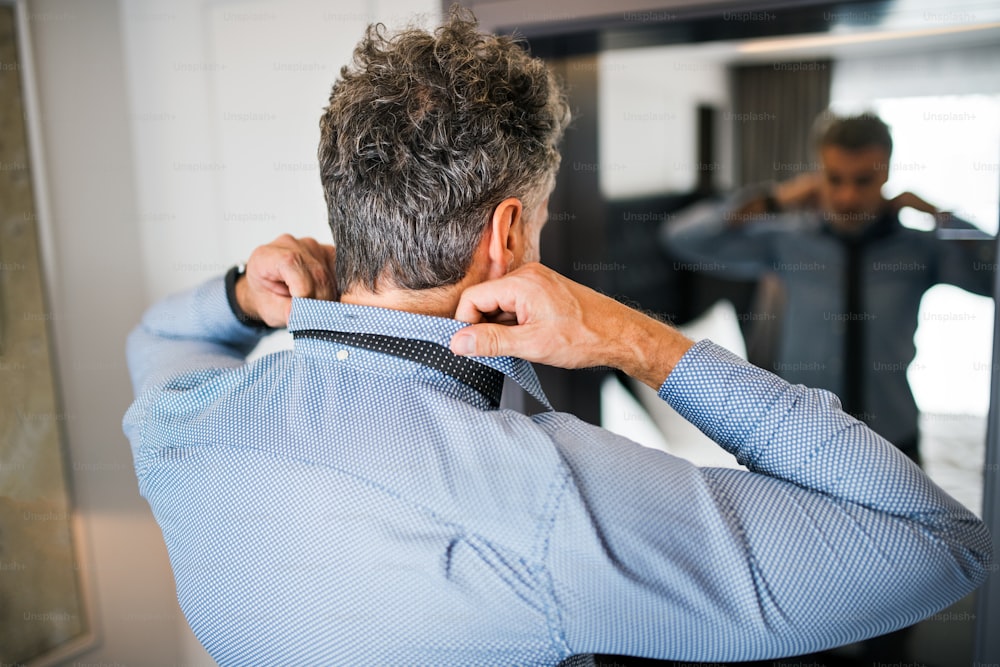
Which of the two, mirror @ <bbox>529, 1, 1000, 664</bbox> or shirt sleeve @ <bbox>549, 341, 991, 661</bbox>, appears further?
mirror @ <bbox>529, 1, 1000, 664</bbox>

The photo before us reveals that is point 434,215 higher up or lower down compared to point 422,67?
lower down

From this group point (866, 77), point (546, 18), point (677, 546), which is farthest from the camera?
point (866, 77)

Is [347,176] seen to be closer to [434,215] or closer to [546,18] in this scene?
[434,215]

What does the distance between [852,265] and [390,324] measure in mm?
2212

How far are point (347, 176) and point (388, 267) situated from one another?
128 millimetres

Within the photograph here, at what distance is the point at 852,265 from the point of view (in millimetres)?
2697

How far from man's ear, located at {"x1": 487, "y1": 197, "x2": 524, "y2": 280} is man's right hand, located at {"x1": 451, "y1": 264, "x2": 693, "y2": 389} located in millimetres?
57

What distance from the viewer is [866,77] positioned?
9.51 ft

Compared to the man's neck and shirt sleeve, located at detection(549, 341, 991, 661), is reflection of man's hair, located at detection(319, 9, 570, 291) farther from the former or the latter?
shirt sleeve, located at detection(549, 341, 991, 661)

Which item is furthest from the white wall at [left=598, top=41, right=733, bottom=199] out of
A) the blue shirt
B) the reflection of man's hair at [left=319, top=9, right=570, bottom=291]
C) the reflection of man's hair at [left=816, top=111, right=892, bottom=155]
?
the blue shirt

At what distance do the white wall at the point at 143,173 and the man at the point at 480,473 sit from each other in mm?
932

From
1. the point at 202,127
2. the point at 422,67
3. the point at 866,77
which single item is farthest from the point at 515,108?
the point at 866,77

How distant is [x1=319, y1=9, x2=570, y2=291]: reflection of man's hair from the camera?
0.96 m

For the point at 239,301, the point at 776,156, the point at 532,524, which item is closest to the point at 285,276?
the point at 239,301
